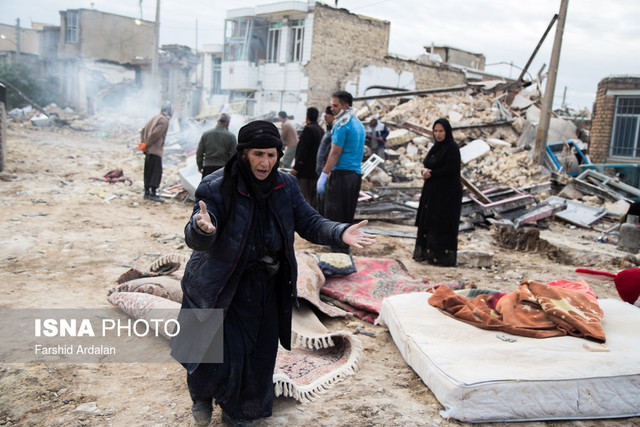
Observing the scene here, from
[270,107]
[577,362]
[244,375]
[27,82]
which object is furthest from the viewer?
[27,82]

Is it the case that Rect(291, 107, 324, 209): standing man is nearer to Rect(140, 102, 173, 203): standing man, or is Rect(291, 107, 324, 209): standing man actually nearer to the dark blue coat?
Rect(140, 102, 173, 203): standing man

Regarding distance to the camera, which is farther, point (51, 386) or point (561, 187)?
point (561, 187)

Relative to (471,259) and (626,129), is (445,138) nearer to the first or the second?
(471,259)

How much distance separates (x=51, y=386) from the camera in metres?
2.61

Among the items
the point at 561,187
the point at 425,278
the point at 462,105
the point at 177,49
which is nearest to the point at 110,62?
the point at 177,49

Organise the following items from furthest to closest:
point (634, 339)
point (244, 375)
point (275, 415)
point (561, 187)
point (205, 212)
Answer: point (561, 187) → point (634, 339) → point (275, 415) → point (244, 375) → point (205, 212)

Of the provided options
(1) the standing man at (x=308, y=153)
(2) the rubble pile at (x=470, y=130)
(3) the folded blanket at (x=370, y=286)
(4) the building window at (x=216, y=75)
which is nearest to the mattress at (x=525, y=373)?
(3) the folded blanket at (x=370, y=286)

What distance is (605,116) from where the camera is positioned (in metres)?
14.3

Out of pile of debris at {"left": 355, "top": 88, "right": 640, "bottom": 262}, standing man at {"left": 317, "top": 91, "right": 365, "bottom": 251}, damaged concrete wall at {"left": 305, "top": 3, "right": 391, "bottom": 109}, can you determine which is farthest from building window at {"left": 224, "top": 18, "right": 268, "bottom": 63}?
standing man at {"left": 317, "top": 91, "right": 365, "bottom": 251}

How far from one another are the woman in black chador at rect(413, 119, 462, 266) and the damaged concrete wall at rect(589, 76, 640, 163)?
36.5 ft

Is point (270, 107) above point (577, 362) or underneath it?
above

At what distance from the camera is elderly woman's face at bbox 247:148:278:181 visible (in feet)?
6.94

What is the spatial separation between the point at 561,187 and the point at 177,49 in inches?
1181

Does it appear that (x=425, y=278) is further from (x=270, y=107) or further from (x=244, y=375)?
(x=270, y=107)
